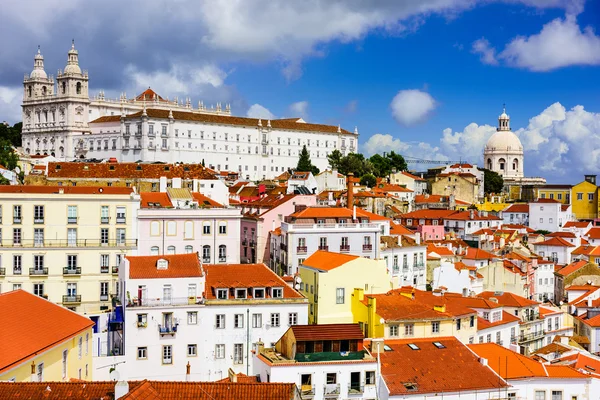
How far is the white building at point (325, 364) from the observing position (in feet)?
98.7

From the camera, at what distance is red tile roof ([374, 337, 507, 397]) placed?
3112cm

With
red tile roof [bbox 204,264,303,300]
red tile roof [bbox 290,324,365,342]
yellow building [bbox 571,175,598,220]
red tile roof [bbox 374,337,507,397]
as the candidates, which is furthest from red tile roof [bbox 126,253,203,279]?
yellow building [bbox 571,175,598,220]

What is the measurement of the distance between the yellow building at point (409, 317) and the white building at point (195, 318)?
11.0 ft

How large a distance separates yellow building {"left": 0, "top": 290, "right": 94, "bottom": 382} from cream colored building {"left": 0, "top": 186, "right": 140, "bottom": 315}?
56.5 ft

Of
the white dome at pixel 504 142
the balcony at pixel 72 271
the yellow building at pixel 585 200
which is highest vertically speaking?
the white dome at pixel 504 142

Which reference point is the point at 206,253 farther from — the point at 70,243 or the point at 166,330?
the point at 166,330

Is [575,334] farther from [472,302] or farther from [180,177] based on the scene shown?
[180,177]

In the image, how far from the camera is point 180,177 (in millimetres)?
75125

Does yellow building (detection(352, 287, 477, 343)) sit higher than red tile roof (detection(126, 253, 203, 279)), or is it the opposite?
red tile roof (detection(126, 253, 203, 279))

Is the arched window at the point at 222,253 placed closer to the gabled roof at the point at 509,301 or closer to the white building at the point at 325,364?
the gabled roof at the point at 509,301

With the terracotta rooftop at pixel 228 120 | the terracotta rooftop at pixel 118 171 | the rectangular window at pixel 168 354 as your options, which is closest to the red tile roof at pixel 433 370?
the rectangular window at pixel 168 354

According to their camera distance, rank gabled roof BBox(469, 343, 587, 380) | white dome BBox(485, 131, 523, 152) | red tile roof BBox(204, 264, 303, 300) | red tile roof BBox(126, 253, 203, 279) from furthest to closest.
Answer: white dome BBox(485, 131, 523, 152), red tile roof BBox(204, 264, 303, 300), red tile roof BBox(126, 253, 203, 279), gabled roof BBox(469, 343, 587, 380)

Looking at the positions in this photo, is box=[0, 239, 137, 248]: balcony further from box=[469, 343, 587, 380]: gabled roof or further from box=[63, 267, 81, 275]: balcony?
box=[469, 343, 587, 380]: gabled roof

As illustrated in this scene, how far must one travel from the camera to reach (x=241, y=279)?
133 ft
